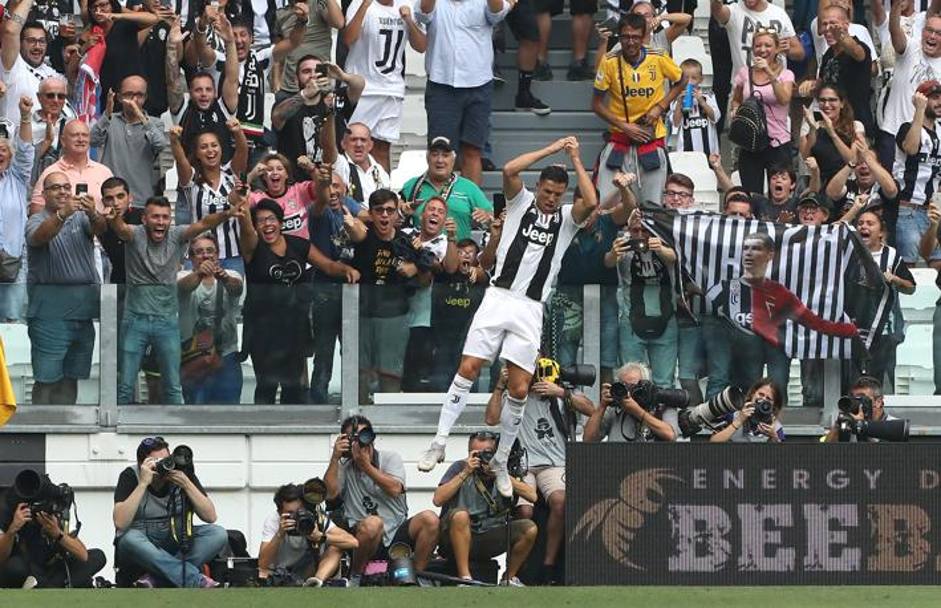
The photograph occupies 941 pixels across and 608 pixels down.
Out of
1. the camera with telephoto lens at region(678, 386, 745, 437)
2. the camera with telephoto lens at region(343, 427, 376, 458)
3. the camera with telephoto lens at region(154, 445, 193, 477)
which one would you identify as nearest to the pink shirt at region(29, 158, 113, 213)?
the camera with telephoto lens at region(154, 445, 193, 477)

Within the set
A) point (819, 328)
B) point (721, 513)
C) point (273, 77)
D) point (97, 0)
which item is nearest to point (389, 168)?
point (273, 77)

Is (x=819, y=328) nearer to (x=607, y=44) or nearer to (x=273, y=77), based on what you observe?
(x=607, y=44)

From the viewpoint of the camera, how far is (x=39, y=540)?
16734 millimetres

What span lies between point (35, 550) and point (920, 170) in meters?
8.38

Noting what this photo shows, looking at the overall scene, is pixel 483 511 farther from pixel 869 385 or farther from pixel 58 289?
pixel 58 289

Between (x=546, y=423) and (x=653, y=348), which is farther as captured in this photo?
(x=653, y=348)

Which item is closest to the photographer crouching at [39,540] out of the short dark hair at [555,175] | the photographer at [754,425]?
the short dark hair at [555,175]

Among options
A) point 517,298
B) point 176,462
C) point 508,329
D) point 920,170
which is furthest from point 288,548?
point 920,170

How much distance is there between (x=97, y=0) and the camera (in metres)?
21.3

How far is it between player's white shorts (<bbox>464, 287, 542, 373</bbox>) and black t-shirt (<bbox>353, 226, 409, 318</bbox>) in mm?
1574

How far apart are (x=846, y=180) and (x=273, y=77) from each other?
4.96m

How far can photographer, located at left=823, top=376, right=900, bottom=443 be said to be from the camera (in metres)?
16.9

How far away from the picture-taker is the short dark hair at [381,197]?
1884 centimetres

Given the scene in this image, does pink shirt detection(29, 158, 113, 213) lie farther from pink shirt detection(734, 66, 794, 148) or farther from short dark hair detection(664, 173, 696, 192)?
pink shirt detection(734, 66, 794, 148)
